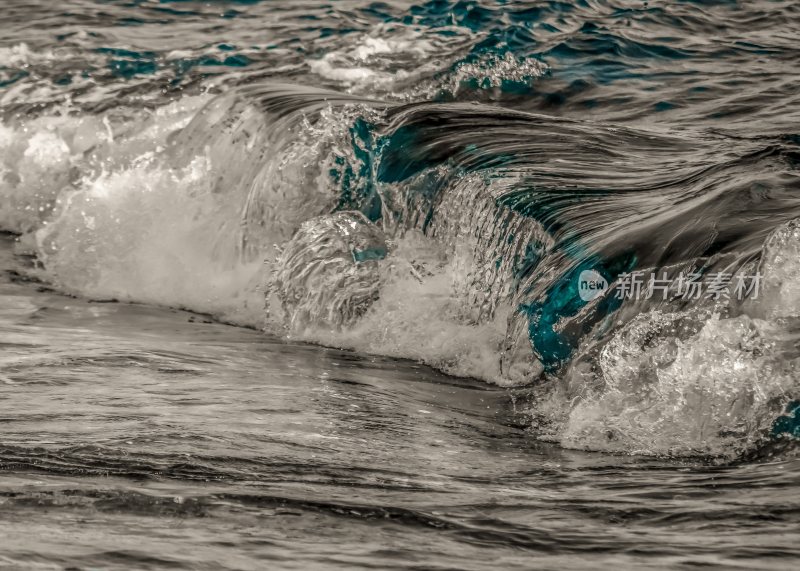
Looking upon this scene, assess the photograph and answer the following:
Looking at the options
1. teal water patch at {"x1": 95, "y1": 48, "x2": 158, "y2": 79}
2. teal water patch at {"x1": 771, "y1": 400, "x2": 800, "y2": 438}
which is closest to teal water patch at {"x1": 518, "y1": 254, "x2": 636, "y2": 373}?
teal water patch at {"x1": 771, "y1": 400, "x2": 800, "y2": 438}

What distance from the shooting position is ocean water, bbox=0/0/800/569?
3.39m

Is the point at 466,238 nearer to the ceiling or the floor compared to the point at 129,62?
nearer to the floor

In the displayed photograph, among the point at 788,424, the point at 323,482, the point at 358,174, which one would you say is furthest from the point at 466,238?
the point at 323,482

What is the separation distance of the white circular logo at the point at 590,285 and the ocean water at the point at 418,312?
2 cm

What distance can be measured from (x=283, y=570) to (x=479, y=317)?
10.9 ft

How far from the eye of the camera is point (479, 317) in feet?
20.2

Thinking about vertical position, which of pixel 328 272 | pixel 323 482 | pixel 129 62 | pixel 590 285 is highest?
pixel 129 62

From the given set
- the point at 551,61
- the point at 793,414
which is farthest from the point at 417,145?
the point at 551,61

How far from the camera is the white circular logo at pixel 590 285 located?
18.2ft

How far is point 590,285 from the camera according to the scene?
561 centimetres

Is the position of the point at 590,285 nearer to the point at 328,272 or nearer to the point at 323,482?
the point at 328,272

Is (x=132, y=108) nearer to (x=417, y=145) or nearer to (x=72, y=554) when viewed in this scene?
(x=417, y=145)

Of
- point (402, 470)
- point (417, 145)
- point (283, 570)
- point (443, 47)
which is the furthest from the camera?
point (443, 47)

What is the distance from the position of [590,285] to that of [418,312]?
3.55 feet
